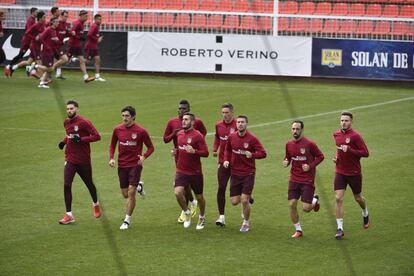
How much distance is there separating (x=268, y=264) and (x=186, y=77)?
20.8 metres

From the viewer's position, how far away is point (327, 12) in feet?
114

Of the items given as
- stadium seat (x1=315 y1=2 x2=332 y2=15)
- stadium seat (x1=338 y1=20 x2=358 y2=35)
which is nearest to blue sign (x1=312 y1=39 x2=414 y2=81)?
stadium seat (x1=338 y1=20 x2=358 y2=35)

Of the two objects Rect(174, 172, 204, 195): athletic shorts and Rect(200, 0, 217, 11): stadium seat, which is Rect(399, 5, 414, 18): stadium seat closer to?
Rect(200, 0, 217, 11): stadium seat

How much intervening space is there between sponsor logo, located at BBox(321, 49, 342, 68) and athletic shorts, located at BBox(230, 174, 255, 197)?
57.8 feet

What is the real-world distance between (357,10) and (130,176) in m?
21.2

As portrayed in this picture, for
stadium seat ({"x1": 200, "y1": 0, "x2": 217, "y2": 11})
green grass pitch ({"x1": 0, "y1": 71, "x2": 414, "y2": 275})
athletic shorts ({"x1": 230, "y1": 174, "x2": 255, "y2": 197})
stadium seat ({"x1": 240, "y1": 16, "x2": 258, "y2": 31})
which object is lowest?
green grass pitch ({"x1": 0, "y1": 71, "x2": 414, "y2": 275})

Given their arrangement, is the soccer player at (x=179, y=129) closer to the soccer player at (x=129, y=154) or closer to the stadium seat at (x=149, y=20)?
the soccer player at (x=129, y=154)

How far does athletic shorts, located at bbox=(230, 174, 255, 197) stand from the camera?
1491 centimetres

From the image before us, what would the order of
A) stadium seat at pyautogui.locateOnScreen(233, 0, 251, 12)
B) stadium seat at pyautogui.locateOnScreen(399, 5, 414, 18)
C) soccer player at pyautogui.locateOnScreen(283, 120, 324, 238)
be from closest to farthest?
1. soccer player at pyautogui.locateOnScreen(283, 120, 324, 238)
2. stadium seat at pyautogui.locateOnScreen(399, 5, 414, 18)
3. stadium seat at pyautogui.locateOnScreen(233, 0, 251, 12)

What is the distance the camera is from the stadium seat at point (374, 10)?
34.3m

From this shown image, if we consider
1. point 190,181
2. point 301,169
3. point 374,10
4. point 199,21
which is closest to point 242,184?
point 190,181

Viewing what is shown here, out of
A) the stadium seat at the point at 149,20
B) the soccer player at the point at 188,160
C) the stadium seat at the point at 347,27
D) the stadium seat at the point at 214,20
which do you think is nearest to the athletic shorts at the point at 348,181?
the soccer player at the point at 188,160

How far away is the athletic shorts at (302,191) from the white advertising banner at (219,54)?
17354mm

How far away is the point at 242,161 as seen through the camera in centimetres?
1500
